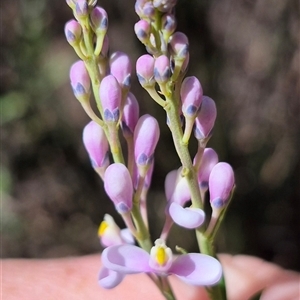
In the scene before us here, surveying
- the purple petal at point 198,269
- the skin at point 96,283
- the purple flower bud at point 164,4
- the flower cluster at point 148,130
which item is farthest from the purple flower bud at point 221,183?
the skin at point 96,283

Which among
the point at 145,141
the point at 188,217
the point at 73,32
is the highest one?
the point at 73,32

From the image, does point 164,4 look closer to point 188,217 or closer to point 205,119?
point 205,119

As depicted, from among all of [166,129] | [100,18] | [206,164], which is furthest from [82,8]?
[166,129]

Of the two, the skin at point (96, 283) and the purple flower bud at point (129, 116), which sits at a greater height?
the purple flower bud at point (129, 116)

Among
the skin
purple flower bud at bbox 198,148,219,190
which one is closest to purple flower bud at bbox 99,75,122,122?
purple flower bud at bbox 198,148,219,190

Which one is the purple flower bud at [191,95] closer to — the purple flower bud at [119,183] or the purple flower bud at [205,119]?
the purple flower bud at [205,119]

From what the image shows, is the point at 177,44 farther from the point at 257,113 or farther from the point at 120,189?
the point at 257,113

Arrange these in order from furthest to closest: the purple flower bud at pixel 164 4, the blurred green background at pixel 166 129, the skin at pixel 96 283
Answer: the blurred green background at pixel 166 129 → the skin at pixel 96 283 → the purple flower bud at pixel 164 4
